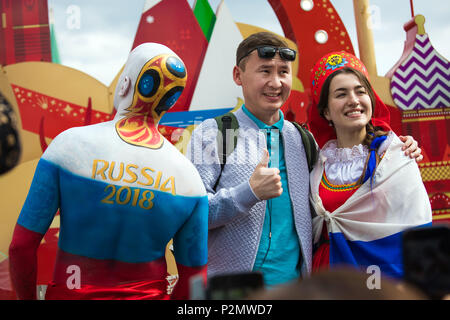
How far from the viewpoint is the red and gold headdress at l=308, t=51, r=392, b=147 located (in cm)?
193

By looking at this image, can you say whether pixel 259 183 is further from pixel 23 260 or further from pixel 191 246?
pixel 23 260

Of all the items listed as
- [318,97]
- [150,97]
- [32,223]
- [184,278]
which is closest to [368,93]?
[318,97]

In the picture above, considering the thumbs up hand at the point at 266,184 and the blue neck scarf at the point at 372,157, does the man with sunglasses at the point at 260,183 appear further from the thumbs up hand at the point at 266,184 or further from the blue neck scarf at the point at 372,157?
the blue neck scarf at the point at 372,157

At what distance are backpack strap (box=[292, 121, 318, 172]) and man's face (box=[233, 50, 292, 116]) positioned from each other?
194 millimetres

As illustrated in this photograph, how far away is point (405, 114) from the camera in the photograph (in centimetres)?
309

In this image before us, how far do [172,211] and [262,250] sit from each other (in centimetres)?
46

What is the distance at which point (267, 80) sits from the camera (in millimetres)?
1708

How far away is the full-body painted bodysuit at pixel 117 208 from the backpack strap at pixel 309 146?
0.65m

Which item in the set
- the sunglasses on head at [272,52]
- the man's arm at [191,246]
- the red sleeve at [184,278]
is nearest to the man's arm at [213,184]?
the man's arm at [191,246]

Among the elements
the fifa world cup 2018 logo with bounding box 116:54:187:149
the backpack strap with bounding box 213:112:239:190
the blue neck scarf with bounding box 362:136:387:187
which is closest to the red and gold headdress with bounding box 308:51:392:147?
the blue neck scarf with bounding box 362:136:387:187

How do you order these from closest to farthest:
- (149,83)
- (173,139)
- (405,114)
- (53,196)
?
(53,196)
(149,83)
(173,139)
(405,114)

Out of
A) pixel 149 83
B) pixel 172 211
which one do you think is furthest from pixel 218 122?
pixel 172 211

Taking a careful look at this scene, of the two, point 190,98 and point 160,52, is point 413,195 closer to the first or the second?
point 160,52

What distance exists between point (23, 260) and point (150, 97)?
2.16ft
